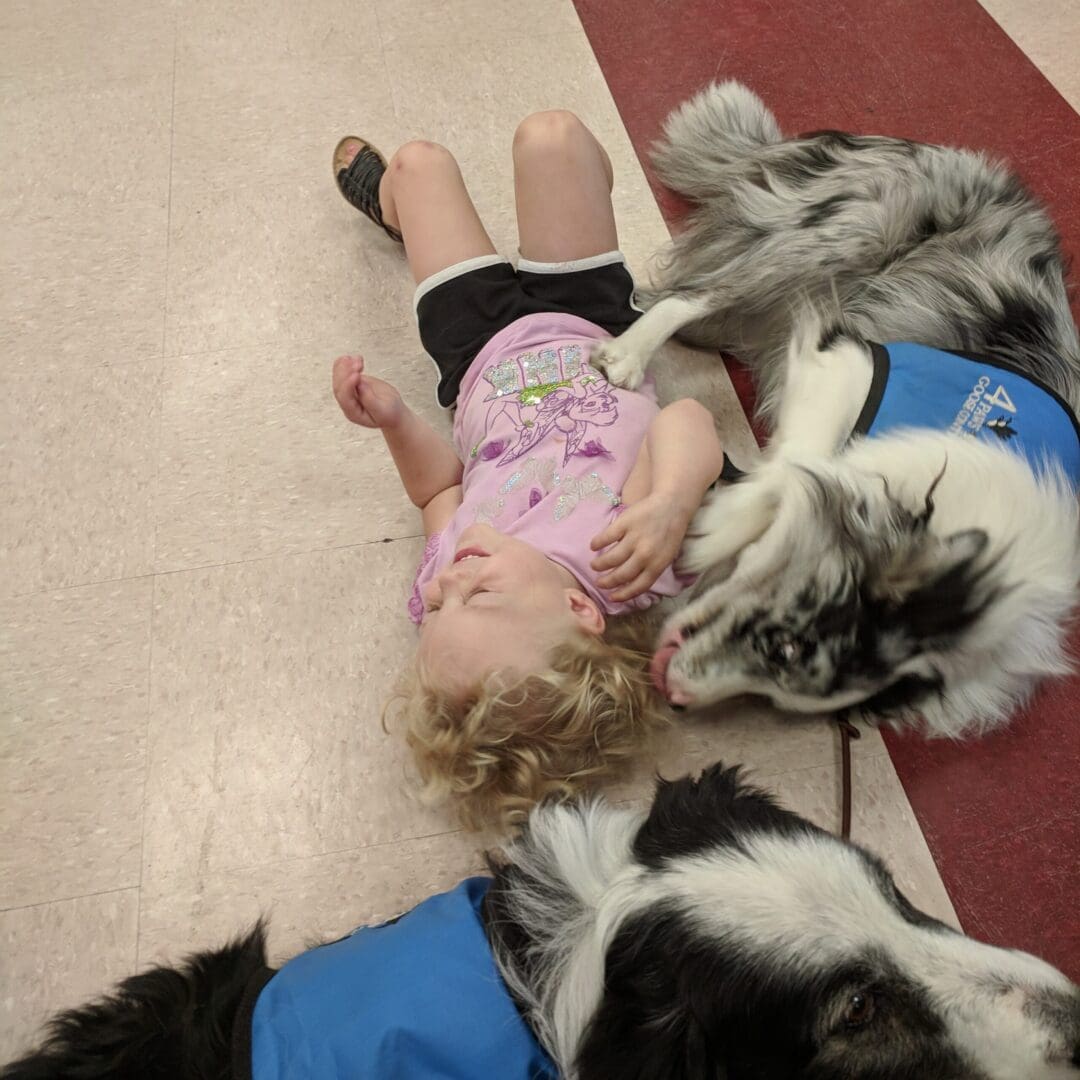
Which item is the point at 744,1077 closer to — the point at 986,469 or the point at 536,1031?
the point at 536,1031

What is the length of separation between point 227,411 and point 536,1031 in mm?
1361

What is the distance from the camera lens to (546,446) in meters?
1.53

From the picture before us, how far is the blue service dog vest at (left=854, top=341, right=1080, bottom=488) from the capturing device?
4.56 ft

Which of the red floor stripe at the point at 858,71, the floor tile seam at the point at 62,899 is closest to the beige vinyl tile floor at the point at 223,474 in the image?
the floor tile seam at the point at 62,899

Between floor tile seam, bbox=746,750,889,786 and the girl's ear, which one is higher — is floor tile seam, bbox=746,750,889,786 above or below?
below

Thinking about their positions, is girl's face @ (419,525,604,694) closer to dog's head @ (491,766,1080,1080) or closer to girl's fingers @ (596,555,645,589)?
girl's fingers @ (596,555,645,589)

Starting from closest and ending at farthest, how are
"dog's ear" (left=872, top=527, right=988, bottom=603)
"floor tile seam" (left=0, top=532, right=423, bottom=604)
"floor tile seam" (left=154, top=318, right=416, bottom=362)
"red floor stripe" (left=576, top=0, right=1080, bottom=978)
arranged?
"dog's ear" (left=872, top=527, right=988, bottom=603) → "floor tile seam" (left=0, top=532, right=423, bottom=604) → "floor tile seam" (left=154, top=318, right=416, bottom=362) → "red floor stripe" (left=576, top=0, right=1080, bottom=978)

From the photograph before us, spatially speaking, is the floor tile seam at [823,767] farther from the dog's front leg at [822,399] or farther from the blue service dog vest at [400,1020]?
the blue service dog vest at [400,1020]

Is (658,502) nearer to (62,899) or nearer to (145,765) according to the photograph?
(145,765)

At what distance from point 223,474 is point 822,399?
3.83 feet

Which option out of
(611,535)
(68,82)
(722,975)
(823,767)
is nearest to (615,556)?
(611,535)

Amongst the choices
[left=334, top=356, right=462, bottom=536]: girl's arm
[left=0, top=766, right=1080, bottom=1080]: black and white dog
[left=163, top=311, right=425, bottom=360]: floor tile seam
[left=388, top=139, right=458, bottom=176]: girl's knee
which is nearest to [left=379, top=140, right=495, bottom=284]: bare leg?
[left=388, top=139, right=458, bottom=176]: girl's knee

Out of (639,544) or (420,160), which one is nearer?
(639,544)

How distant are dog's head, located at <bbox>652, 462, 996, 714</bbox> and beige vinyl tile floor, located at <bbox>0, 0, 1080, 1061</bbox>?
0.78ft
